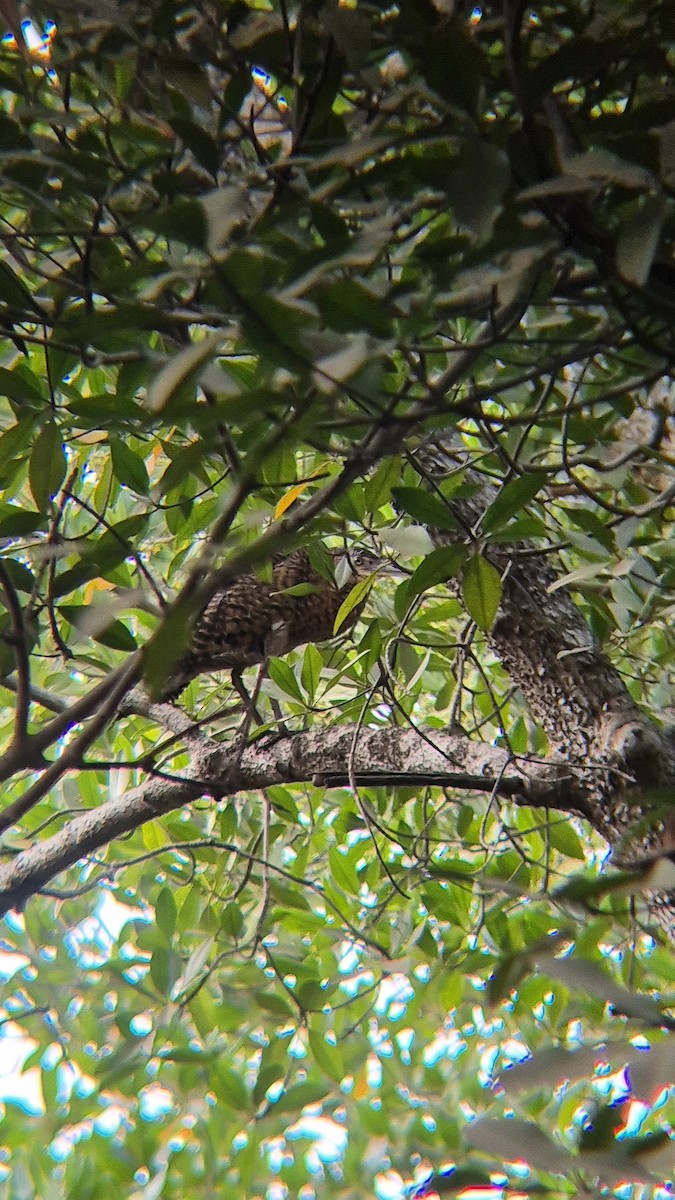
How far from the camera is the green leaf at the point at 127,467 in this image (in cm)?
66

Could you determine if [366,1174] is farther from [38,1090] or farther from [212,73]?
[212,73]

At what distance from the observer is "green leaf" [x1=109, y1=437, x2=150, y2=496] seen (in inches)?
26.0

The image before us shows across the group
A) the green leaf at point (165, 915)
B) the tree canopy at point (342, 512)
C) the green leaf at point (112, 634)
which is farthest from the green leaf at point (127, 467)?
the green leaf at point (165, 915)

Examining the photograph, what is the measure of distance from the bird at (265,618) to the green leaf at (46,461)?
15.2 inches

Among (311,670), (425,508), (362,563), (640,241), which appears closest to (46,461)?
(425,508)

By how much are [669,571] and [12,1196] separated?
44.1 inches

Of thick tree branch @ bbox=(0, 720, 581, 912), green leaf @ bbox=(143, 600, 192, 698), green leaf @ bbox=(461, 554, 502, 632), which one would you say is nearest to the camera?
green leaf @ bbox=(143, 600, 192, 698)

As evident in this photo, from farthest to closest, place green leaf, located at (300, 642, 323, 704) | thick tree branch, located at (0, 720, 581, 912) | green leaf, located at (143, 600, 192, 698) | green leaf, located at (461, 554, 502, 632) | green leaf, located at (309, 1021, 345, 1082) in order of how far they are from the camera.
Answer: green leaf, located at (309, 1021, 345, 1082) → green leaf, located at (300, 642, 323, 704) → thick tree branch, located at (0, 720, 581, 912) → green leaf, located at (461, 554, 502, 632) → green leaf, located at (143, 600, 192, 698)

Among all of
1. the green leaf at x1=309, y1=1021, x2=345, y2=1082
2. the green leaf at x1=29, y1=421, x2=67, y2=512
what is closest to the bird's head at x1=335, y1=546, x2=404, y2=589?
the green leaf at x1=29, y1=421, x2=67, y2=512

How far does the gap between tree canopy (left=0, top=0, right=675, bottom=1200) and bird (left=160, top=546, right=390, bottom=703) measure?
44mm

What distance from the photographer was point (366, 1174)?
118 centimetres

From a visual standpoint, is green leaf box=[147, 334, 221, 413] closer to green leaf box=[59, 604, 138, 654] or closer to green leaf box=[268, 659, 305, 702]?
green leaf box=[59, 604, 138, 654]

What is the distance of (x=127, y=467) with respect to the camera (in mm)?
668

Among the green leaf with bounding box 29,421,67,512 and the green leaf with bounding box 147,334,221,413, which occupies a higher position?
the green leaf with bounding box 29,421,67,512
